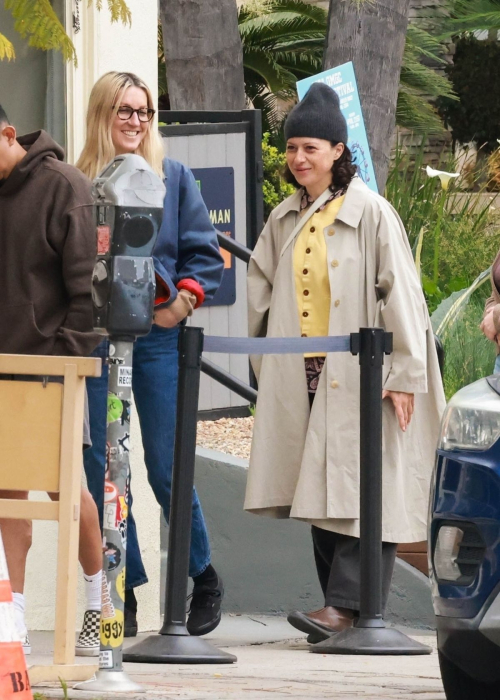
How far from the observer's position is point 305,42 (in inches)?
781

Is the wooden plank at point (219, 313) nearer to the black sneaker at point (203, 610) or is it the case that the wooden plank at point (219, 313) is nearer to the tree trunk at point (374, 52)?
the tree trunk at point (374, 52)

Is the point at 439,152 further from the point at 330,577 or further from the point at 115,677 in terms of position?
the point at 115,677

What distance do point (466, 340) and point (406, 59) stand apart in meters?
10.3

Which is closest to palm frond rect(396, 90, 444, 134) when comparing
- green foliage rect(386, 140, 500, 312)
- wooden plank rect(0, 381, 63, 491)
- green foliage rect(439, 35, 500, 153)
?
green foliage rect(439, 35, 500, 153)

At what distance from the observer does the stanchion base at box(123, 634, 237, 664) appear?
190 inches

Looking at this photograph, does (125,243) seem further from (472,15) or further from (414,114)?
(472,15)

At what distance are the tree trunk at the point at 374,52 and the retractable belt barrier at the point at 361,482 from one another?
5.13m

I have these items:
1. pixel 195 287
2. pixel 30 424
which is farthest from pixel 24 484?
pixel 195 287

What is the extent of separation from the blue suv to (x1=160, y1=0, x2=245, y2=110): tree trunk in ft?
22.3

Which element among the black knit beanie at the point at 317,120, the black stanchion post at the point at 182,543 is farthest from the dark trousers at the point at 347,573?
the black knit beanie at the point at 317,120

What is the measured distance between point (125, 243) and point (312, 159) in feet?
5.70

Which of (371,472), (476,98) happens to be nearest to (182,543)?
(371,472)

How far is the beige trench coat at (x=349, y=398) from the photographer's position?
5.39 meters

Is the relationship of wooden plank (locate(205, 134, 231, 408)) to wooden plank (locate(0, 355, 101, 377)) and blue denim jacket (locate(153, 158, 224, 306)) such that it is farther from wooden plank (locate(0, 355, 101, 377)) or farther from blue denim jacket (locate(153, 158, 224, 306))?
wooden plank (locate(0, 355, 101, 377))
